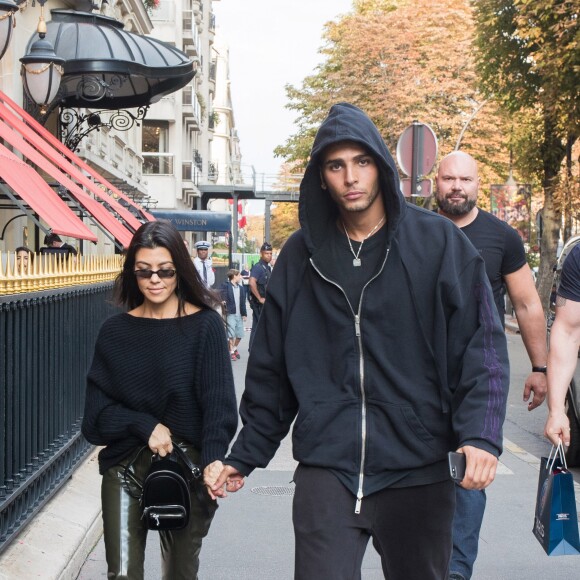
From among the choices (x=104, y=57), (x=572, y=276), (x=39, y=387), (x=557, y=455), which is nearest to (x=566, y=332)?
(x=572, y=276)

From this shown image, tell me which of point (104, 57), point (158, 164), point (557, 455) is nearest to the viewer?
point (557, 455)

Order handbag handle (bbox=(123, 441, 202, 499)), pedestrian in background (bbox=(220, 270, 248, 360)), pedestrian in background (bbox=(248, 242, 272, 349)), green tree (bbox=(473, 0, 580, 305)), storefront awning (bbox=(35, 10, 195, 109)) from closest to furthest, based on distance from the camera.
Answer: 1. handbag handle (bbox=(123, 441, 202, 499))
2. storefront awning (bbox=(35, 10, 195, 109))
3. pedestrian in background (bbox=(248, 242, 272, 349))
4. pedestrian in background (bbox=(220, 270, 248, 360))
5. green tree (bbox=(473, 0, 580, 305))

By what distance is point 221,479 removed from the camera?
12.4 feet

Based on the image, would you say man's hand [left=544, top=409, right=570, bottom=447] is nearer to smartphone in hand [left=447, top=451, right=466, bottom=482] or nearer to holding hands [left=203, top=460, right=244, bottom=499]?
smartphone in hand [left=447, top=451, right=466, bottom=482]

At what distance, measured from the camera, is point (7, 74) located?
15.8 metres

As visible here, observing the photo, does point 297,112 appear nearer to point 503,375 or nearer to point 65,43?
point 65,43

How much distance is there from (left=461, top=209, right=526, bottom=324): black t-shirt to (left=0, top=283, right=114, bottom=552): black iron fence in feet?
5.94

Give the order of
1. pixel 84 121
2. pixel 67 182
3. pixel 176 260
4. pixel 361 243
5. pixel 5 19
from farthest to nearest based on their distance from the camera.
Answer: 1. pixel 84 121
2. pixel 67 182
3. pixel 5 19
4. pixel 176 260
5. pixel 361 243

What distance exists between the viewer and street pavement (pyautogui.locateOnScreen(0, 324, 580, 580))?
5.84 metres

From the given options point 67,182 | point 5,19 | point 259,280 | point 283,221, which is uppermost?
point 5,19

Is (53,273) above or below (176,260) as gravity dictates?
below

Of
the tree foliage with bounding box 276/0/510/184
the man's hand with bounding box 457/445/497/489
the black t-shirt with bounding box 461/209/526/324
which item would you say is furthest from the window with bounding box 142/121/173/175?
the man's hand with bounding box 457/445/497/489

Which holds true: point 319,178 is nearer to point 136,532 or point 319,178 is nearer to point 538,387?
point 136,532

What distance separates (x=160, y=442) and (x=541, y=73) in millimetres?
20860
